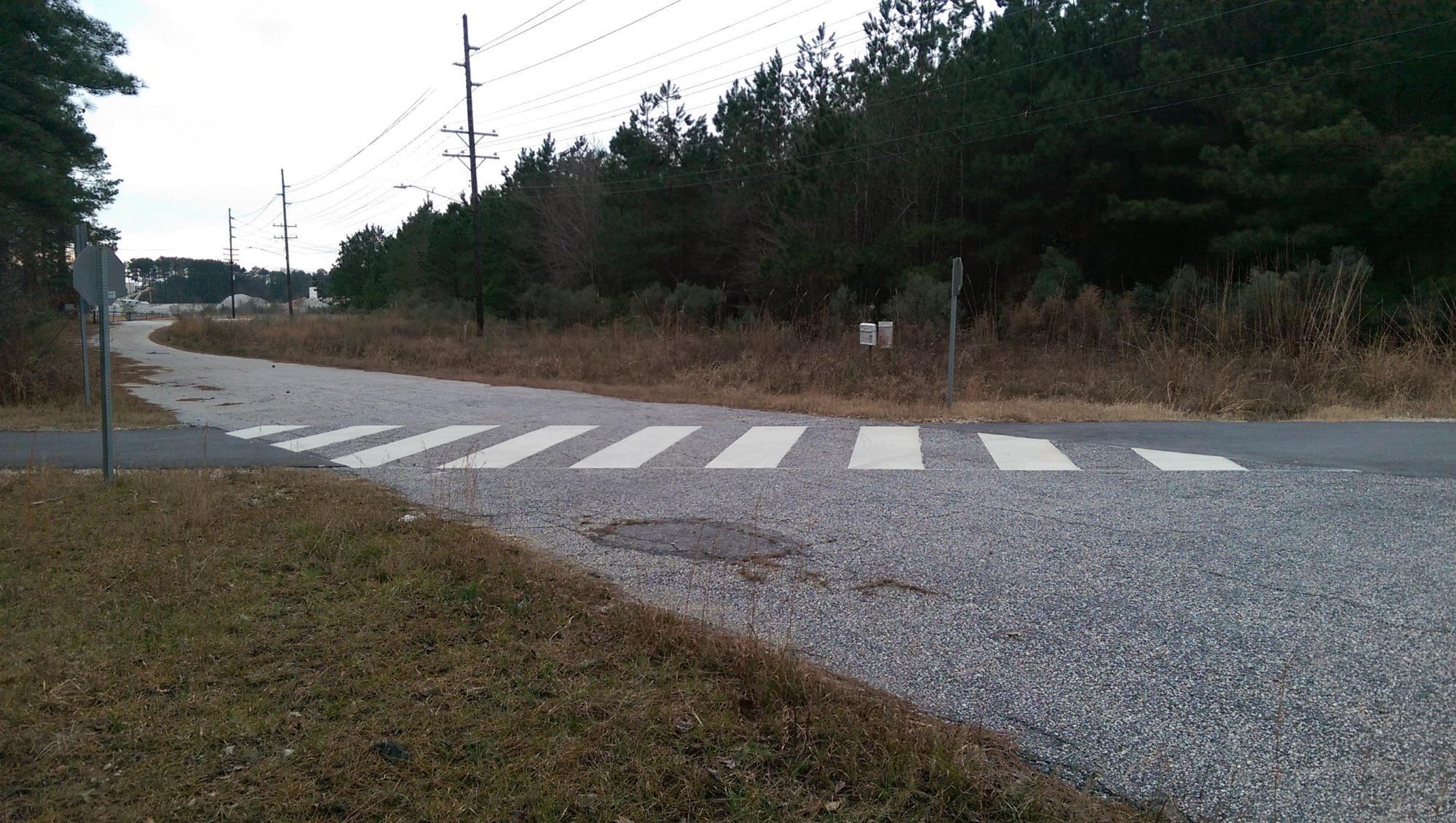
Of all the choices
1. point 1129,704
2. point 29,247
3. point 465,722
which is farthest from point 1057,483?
point 29,247

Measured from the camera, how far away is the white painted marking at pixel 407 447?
1058 cm

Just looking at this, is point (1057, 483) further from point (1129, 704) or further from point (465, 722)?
point (465, 722)

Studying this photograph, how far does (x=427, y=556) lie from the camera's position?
5.89 meters

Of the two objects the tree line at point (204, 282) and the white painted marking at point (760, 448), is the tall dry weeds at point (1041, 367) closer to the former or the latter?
the white painted marking at point (760, 448)

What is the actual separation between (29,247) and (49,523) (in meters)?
20.7

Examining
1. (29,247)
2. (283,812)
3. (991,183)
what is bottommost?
(283,812)

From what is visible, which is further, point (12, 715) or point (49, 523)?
point (49, 523)

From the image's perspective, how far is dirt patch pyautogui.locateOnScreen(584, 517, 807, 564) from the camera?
20.9ft

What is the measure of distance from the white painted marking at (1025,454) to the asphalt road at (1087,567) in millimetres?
57

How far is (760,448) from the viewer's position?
11.2 m

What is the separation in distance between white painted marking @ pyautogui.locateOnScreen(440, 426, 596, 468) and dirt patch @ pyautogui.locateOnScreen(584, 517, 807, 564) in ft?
9.61

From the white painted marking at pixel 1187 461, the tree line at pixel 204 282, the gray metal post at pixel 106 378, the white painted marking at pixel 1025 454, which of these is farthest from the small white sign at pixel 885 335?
the tree line at pixel 204 282

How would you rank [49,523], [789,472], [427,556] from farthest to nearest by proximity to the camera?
[789,472]
[49,523]
[427,556]

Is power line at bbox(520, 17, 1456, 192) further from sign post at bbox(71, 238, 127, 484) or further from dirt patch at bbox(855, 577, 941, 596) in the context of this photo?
sign post at bbox(71, 238, 127, 484)
